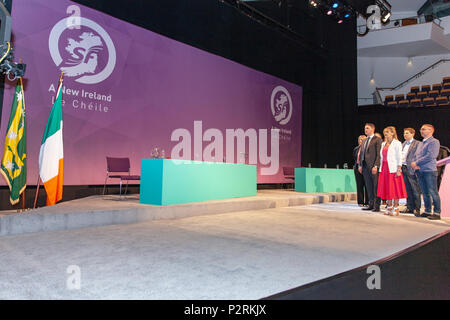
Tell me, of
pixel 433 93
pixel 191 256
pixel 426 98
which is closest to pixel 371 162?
pixel 191 256

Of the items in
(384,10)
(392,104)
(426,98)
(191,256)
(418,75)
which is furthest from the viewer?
(418,75)

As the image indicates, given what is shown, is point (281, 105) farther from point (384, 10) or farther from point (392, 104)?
point (392, 104)

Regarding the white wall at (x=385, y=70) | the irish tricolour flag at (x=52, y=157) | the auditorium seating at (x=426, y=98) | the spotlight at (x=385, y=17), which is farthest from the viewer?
the white wall at (x=385, y=70)

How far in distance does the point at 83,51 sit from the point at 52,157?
2.14 meters

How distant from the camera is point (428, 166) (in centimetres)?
394

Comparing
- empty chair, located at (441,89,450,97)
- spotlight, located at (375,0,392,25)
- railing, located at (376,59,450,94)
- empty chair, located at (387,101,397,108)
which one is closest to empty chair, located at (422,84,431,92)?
empty chair, located at (441,89,450,97)

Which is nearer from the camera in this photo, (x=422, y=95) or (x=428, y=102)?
(x=428, y=102)

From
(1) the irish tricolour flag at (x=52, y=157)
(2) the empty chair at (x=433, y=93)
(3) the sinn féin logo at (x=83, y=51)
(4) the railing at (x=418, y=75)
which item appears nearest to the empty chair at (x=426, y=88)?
(2) the empty chair at (x=433, y=93)

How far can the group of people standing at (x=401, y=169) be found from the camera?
397 cm

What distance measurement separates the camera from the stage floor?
58.1 inches

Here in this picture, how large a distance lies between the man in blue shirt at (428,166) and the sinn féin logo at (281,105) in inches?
196

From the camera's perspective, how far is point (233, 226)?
3.31 metres

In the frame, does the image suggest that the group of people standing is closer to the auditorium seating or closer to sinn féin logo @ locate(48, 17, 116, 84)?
sinn féin logo @ locate(48, 17, 116, 84)

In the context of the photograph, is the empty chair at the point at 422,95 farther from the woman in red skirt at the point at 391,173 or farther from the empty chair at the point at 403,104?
the woman in red skirt at the point at 391,173
